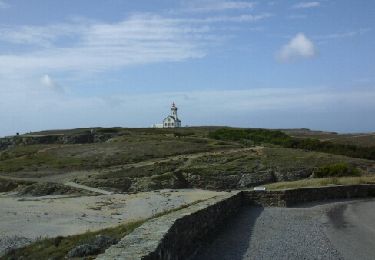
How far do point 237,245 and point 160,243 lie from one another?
3952 mm

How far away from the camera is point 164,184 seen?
139ft

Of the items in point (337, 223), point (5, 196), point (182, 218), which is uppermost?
point (182, 218)

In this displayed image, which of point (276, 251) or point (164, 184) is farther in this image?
point (164, 184)

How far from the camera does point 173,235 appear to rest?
783 cm

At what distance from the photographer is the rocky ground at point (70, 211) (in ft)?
75.8

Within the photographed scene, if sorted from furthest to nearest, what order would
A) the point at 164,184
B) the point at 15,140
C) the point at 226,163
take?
the point at 15,140 < the point at 226,163 < the point at 164,184

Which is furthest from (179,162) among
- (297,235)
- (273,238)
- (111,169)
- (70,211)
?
(273,238)

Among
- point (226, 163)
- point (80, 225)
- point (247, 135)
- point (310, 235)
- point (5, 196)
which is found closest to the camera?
point (310, 235)

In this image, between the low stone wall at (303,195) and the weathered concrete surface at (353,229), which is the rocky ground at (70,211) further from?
the weathered concrete surface at (353,229)

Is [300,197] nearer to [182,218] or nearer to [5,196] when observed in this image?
[182,218]

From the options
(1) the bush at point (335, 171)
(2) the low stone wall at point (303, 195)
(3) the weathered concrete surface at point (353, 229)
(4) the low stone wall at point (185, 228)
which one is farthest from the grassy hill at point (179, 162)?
(4) the low stone wall at point (185, 228)

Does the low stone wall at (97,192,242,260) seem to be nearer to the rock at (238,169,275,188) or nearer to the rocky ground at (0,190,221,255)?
the rocky ground at (0,190,221,255)

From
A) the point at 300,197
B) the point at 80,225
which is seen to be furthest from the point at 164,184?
the point at 300,197

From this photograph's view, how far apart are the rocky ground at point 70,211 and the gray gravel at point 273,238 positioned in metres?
9.52
